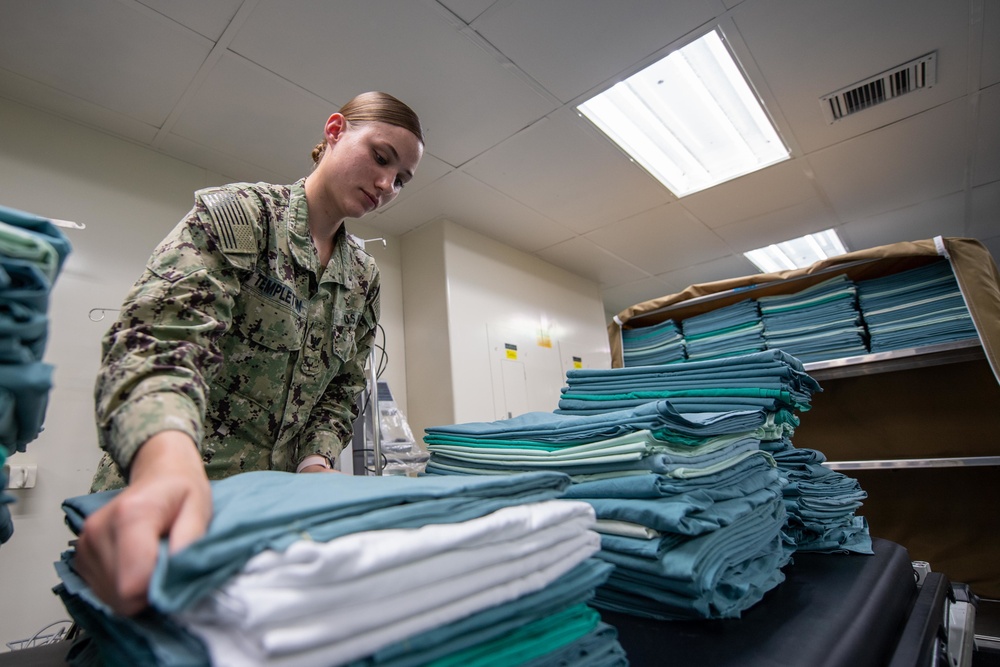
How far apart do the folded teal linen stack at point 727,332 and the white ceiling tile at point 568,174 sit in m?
1.23

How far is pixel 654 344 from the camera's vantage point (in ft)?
6.64

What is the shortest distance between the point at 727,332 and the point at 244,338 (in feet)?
5.44

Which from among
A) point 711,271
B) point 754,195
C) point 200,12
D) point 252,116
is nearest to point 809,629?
point 200,12

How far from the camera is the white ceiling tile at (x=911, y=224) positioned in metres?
3.67

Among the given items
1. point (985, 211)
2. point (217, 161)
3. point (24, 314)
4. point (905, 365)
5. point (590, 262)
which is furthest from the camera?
point (590, 262)

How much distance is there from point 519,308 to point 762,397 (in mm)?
2988

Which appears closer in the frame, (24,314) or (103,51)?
(24,314)

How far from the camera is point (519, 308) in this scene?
12.5ft

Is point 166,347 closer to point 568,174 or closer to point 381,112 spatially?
point 381,112

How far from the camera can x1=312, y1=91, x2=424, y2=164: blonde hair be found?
1.04 m

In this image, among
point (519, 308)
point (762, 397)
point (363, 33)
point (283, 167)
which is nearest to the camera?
point (762, 397)

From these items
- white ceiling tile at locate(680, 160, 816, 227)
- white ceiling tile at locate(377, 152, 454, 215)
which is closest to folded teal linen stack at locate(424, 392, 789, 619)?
white ceiling tile at locate(377, 152, 454, 215)

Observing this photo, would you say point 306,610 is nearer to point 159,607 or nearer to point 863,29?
point 159,607

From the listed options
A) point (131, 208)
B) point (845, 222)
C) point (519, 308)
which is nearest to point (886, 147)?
point (845, 222)
